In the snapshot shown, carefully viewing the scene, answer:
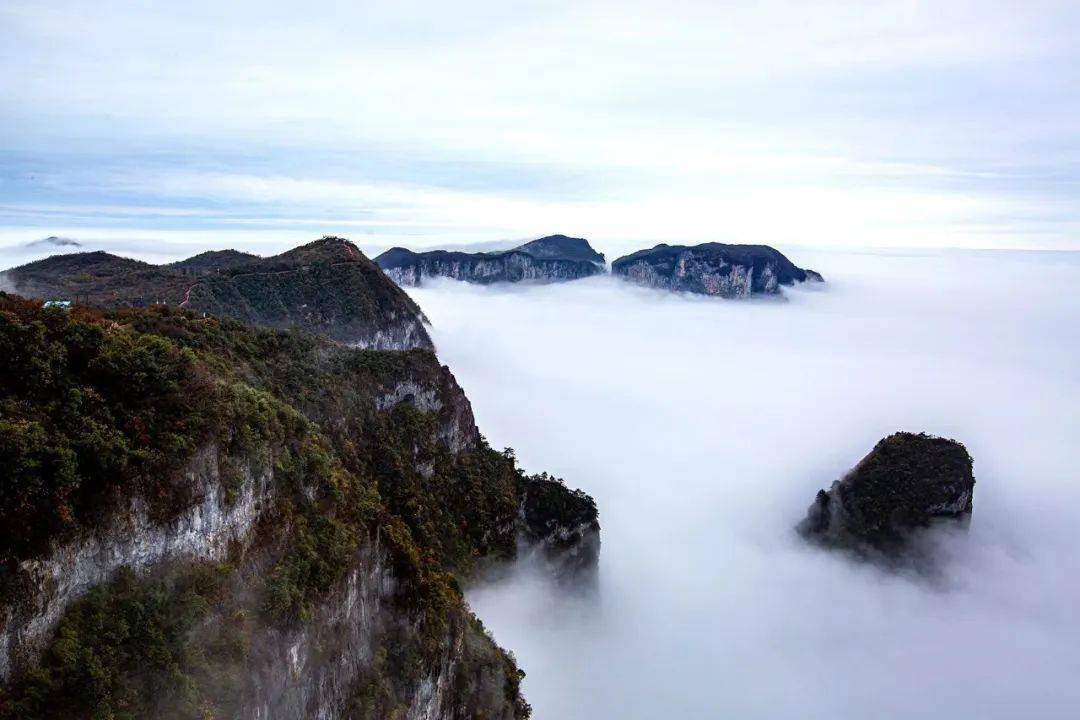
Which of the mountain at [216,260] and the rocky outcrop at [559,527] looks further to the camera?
the mountain at [216,260]

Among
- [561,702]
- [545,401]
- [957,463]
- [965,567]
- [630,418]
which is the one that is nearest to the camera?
[561,702]

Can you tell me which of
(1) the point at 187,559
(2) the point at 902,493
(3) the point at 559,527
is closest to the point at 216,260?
(3) the point at 559,527

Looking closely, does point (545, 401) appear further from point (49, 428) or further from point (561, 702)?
point (49, 428)

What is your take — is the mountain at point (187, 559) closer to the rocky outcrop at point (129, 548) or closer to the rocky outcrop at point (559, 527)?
the rocky outcrop at point (129, 548)

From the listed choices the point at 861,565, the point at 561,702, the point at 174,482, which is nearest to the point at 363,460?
the point at 174,482

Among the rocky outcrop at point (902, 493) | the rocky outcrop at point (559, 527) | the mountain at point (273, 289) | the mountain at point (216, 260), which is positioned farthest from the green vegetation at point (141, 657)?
the mountain at point (216, 260)

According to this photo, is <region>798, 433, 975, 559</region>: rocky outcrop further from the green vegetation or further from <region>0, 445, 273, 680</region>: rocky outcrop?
the green vegetation

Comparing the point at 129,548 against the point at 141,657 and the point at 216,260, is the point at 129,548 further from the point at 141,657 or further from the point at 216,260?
the point at 216,260
